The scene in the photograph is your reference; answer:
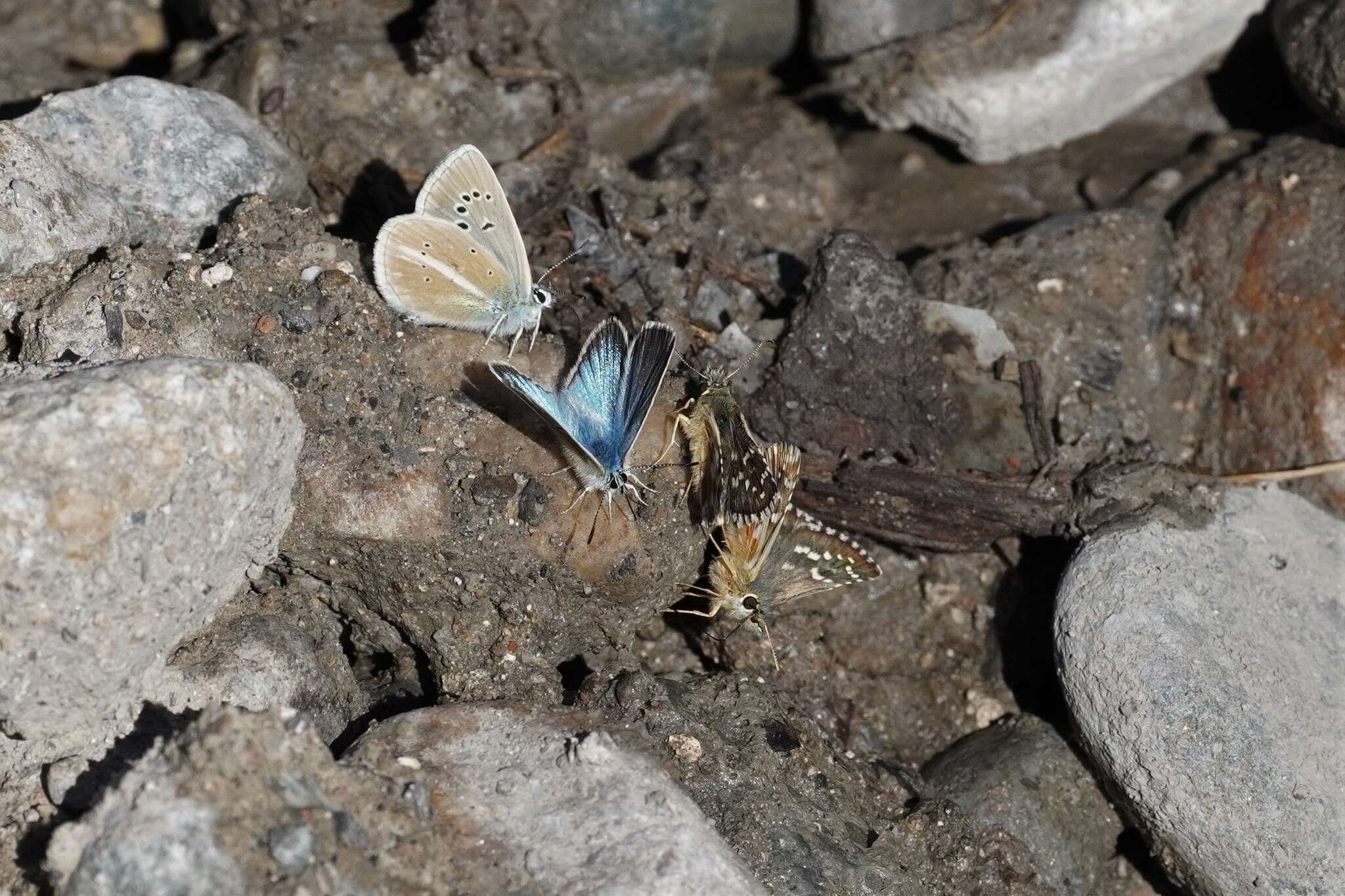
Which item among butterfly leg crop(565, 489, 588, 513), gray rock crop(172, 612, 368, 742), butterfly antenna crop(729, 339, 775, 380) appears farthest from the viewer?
butterfly antenna crop(729, 339, 775, 380)

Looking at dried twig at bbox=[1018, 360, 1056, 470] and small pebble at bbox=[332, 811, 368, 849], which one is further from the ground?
dried twig at bbox=[1018, 360, 1056, 470]

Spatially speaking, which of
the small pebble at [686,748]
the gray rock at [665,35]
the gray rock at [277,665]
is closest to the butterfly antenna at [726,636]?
the small pebble at [686,748]

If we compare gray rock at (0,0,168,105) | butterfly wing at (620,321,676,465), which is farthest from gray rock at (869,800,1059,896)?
gray rock at (0,0,168,105)

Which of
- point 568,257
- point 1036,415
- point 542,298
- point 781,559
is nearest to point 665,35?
point 568,257

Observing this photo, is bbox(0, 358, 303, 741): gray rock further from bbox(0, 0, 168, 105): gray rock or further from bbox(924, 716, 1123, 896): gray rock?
bbox(0, 0, 168, 105): gray rock

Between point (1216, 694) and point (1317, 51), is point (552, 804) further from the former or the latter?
point (1317, 51)

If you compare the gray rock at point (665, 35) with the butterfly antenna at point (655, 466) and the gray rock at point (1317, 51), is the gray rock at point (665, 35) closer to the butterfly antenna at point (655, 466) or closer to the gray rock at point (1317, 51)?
the gray rock at point (1317, 51)

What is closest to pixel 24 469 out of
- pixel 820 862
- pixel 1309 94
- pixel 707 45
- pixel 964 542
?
pixel 820 862
